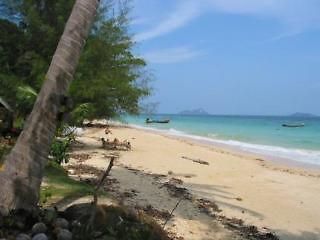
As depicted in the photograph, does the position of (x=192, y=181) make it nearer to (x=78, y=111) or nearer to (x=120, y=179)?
(x=120, y=179)

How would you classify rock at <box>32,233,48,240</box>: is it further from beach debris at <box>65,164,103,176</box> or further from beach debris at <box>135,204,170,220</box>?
beach debris at <box>65,164,103,176</box>

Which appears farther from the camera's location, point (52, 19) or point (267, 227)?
point (52, 19)

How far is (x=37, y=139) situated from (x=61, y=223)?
2.94ft

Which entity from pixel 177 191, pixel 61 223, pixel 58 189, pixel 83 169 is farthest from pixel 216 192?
pixel 61 223

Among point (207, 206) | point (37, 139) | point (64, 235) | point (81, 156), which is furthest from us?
point (81, 156)

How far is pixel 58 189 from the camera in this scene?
716 cm

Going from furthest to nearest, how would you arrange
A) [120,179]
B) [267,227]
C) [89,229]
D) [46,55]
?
[46,55]
[120,179]
[267,227]
[89,229]

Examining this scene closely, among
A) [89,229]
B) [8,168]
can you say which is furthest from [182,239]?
[8,168]

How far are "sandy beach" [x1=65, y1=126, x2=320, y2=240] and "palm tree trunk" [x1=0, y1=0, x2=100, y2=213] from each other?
220 cm

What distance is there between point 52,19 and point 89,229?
11825 mm

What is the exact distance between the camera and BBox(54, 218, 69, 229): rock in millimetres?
5000

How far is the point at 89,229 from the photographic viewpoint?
482 centimetres

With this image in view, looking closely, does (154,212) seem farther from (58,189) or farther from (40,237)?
(40,237)

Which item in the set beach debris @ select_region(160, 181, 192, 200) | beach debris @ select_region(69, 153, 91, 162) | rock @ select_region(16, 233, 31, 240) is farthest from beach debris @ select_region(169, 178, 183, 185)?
rock @ select_region(16, 233, 31, 240)
